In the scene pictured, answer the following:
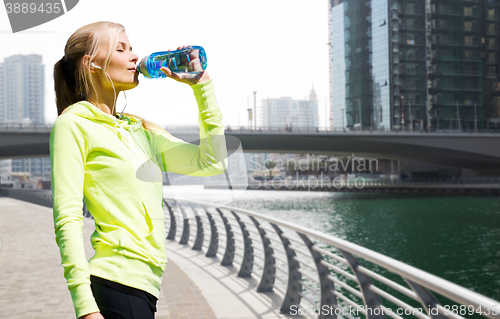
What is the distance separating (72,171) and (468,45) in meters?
81.4

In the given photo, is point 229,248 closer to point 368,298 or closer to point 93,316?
point 368,298

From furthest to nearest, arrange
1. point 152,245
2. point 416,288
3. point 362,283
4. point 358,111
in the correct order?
point 358,111 → point 362,283 → point 416,288 → point 152,245

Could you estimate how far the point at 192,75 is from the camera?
4.23 ft

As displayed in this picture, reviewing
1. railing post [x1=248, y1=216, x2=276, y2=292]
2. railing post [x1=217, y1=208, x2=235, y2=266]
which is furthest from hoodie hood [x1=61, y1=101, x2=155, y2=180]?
railing post [x1=217, y1=208, x2=235, y2=266]

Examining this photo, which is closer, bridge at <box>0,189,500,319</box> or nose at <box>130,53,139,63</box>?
nose at <box>130,53,139,63</box>

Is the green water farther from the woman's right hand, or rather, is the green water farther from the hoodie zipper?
the woman's right hand

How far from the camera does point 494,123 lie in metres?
71.1

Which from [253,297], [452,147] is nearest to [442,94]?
[452,147]

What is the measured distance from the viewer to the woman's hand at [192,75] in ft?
4.17

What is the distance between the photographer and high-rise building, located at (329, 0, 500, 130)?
7200cm

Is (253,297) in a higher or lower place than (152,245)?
lower

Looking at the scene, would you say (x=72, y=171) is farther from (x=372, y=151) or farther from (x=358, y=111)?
(x=358, y=111)

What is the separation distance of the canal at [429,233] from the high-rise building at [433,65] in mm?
44087

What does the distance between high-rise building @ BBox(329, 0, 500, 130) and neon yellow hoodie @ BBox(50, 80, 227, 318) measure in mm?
71161
